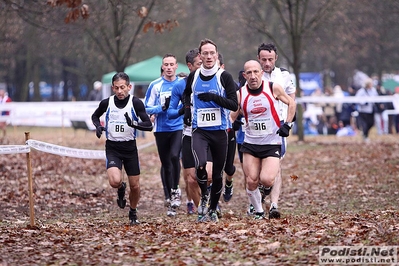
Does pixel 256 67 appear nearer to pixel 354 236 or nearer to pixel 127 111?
pixel 127 111

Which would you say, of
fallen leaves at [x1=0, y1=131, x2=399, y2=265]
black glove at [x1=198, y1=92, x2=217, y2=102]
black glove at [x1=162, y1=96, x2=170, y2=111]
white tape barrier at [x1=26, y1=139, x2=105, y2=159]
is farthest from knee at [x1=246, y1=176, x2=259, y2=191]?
white tape barrier at [x1=26, y1=139, x2=105, y2=159]

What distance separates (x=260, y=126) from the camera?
11375mm

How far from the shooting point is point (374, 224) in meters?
10.3

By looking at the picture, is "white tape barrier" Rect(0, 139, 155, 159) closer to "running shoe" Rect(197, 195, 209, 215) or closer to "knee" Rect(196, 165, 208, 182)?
"knee" Rect(196, 165, 208, 182)

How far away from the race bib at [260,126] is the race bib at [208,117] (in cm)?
45

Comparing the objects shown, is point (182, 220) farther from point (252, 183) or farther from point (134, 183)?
point (252, 183)

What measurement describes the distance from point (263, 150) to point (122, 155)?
1.96m

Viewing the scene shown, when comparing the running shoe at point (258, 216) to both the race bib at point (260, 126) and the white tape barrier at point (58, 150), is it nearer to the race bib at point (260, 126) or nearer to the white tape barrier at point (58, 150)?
the race bib at point (260, 126)

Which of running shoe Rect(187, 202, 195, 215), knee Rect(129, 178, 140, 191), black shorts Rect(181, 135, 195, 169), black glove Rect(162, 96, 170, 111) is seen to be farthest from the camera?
running shoe Rect(187, 202, 195, 215)

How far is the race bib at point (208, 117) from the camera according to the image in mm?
11234

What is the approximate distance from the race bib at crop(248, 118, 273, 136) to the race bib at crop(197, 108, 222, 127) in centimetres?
45

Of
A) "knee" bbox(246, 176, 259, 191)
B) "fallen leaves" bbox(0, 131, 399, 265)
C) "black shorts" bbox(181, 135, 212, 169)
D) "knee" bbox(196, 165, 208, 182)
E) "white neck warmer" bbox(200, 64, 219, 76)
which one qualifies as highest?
"white neck warmer" bbox(200, 64, 219, 76)

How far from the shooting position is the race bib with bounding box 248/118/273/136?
1134 cm

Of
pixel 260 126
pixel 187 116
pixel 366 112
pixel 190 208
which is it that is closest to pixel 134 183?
pixel 187 116
